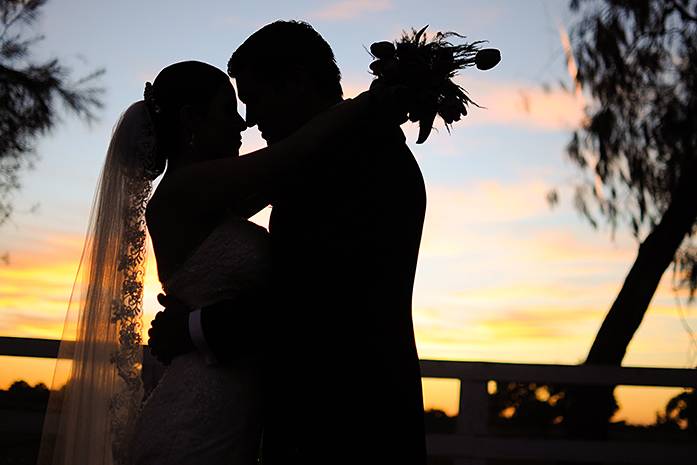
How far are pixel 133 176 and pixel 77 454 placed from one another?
1.16 meters

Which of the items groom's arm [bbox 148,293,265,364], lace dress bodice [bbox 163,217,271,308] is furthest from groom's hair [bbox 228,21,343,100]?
groom's arm [bbox 148,293,265,364]

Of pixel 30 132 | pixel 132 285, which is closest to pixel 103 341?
pixel 132 285

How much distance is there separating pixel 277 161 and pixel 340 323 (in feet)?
1.85

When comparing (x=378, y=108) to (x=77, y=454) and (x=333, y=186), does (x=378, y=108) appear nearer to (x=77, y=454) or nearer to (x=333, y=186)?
(x=333, y=186)

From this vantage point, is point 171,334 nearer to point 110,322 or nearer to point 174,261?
point 174,261

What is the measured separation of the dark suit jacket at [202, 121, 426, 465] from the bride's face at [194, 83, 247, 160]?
53 cm

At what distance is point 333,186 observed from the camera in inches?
123

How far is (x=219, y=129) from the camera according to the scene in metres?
3.60

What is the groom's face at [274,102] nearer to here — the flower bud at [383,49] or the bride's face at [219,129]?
the bride's face at [219,129]

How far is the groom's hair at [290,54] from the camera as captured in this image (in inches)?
133

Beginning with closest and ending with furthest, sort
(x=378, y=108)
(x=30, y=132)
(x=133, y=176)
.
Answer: (x=378, y=108)
(x=133, y=176)
(x=30, y=132)

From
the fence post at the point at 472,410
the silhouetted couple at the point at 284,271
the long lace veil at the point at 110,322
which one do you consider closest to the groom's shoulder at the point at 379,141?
the silhouetted couple at the point at 284,271

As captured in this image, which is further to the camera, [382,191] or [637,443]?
[637,443]

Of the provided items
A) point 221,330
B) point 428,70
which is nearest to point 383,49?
point 428,70
